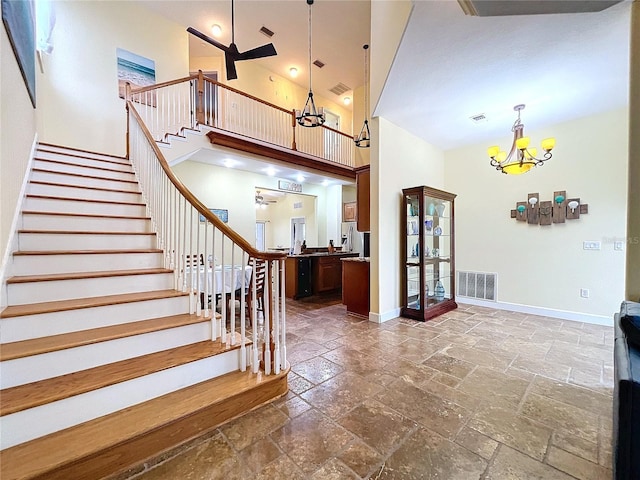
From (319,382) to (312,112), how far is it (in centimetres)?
394

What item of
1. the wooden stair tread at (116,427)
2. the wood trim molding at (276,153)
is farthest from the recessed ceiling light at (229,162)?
the wooden stair tread at (116,427)

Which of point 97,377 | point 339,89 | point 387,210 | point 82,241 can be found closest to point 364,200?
point 387,210

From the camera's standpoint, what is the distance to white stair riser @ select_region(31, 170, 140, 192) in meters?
3.02

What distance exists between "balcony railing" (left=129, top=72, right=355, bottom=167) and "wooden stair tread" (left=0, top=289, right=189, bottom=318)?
11.1ft

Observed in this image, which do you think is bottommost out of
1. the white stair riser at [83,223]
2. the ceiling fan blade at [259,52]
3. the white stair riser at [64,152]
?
the white stair riser at [83,223]

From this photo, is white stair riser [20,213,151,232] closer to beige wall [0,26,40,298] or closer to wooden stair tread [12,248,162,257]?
beige wall [0,26,40,298]

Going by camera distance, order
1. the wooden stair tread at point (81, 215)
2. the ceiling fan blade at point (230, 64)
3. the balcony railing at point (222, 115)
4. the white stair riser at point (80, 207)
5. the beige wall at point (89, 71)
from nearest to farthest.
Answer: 1. the wooden stair tread at point (81, 215)
2. the white stair riser at point (80, 207)
3. the ceiling fan blade at point (230, 64)
4. the beige wall at point (89, 71)
5. the balcony railing at point (222, 115)

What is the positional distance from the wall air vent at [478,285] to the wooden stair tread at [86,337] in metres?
4.73

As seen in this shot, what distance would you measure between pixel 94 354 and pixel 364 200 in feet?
12.3

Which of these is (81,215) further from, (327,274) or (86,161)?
(327,274)

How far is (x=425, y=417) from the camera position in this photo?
187 cm

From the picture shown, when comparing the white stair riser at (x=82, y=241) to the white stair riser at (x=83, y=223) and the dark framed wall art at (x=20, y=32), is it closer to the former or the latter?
the white stair riser at (x=83, y=223)

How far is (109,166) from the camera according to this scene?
3730mm

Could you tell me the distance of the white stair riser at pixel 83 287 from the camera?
6.34ft
